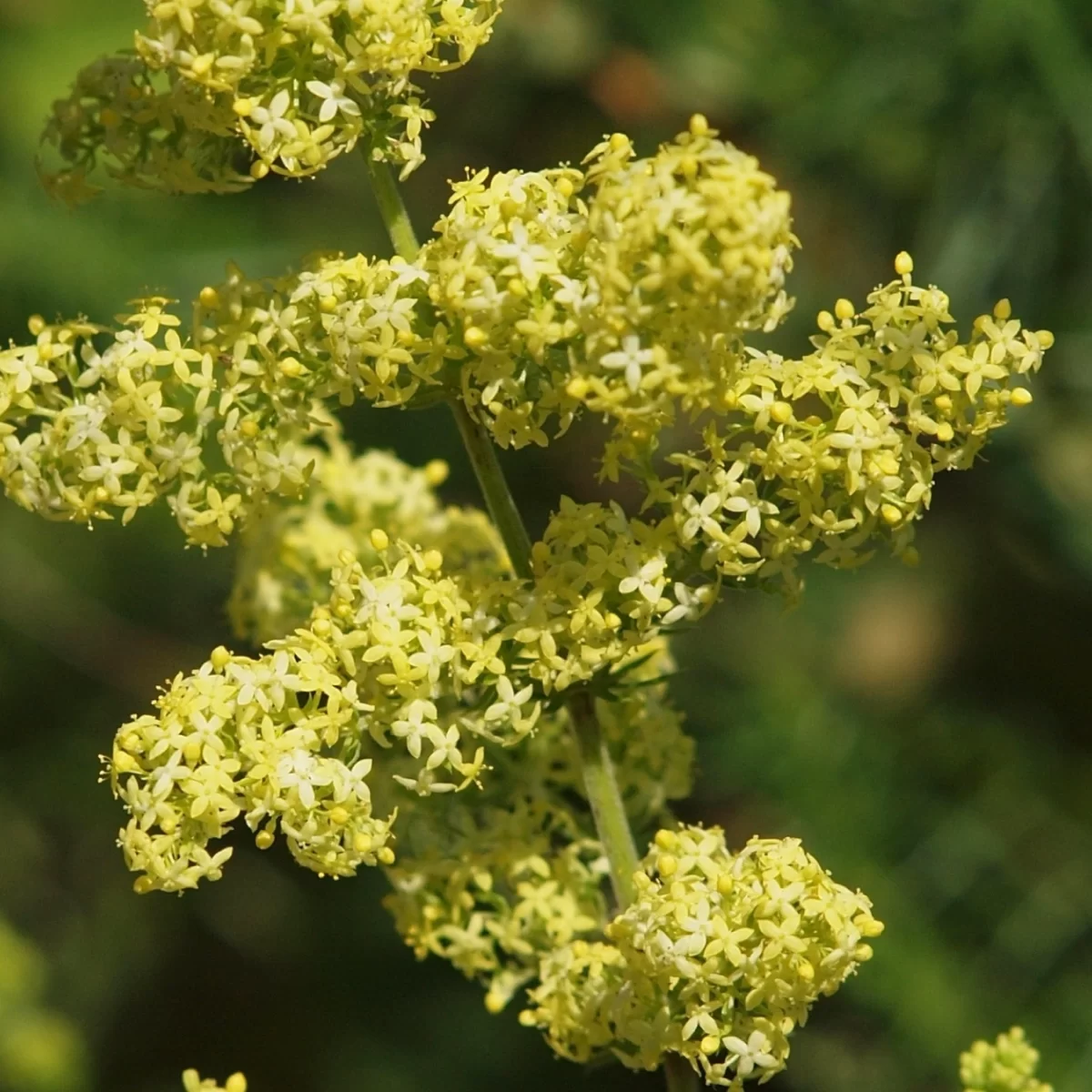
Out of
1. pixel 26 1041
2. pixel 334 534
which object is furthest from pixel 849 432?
pixel 26 1041

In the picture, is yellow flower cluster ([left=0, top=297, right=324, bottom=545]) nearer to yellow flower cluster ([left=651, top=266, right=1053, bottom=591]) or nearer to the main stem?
the main stem

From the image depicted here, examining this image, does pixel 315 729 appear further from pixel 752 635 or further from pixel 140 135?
pixel 752 635

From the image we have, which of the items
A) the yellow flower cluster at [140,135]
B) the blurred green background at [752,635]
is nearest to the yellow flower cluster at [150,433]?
the yellow flower cluster at [140,135]

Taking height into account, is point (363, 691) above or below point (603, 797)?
above

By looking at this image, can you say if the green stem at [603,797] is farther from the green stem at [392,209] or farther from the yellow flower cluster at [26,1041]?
the yellow flower cluster at [26,1041]

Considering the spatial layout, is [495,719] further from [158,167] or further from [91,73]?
[91,73]

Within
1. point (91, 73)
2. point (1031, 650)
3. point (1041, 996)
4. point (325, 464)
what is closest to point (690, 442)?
point (1031, 650)
